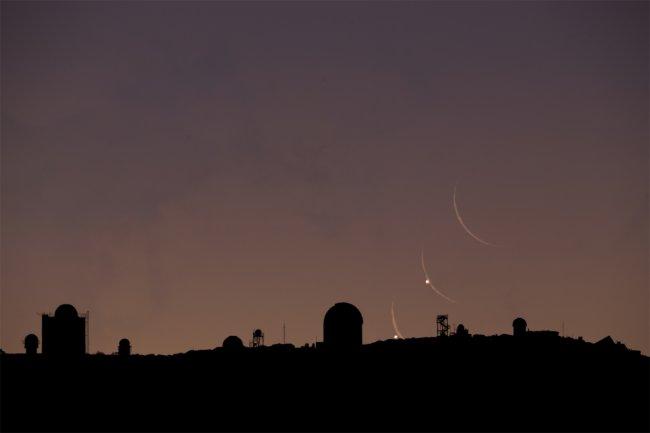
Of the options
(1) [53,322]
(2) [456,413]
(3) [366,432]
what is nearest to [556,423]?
(2) [456,413]

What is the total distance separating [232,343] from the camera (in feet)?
242

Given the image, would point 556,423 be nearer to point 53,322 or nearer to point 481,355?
point 481,355

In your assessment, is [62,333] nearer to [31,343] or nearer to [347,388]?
[31,343]

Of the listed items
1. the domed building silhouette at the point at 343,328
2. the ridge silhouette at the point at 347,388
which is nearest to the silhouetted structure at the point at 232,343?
the ridge silhouette at the point at 347,388

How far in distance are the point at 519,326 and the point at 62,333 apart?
27.4m

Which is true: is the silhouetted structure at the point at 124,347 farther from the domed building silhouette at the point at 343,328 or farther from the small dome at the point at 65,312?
the domed building silhouette at the point at 343,328

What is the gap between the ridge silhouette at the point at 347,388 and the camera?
186 feet

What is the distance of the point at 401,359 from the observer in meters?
64.4

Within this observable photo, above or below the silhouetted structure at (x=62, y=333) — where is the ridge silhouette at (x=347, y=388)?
below

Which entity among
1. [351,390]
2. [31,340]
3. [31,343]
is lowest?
[351,390]

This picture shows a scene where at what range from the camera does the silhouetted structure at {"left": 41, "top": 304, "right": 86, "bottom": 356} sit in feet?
234

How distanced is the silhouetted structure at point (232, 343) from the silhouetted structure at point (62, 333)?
8.42 m

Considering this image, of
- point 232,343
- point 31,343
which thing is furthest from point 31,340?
point 232,343

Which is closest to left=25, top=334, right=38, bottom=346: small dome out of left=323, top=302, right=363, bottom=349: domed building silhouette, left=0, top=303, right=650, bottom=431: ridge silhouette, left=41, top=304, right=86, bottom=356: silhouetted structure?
left=41, top=304, right=86, bottom=356: silhouetted structure
